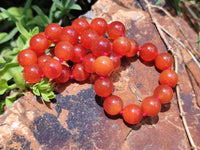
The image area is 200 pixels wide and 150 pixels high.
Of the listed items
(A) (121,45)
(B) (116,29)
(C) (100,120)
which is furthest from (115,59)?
(C) (100,120)

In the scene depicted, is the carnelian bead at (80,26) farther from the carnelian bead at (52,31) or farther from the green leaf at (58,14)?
the green leaf at (58,14)

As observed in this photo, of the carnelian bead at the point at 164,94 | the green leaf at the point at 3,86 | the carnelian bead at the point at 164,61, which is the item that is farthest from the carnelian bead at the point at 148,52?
the green leaf at the point at 3,86

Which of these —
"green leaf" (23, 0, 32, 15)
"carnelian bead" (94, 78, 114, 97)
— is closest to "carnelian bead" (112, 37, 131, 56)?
"carnelian bead" (94, 78, 114, 97)

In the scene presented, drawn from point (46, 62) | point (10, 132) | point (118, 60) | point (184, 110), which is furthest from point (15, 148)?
point (184, 110)

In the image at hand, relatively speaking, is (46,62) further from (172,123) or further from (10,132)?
(172,123)

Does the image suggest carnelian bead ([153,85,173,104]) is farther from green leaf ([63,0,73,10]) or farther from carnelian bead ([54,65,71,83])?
green leaf ([63,0,73,10])
